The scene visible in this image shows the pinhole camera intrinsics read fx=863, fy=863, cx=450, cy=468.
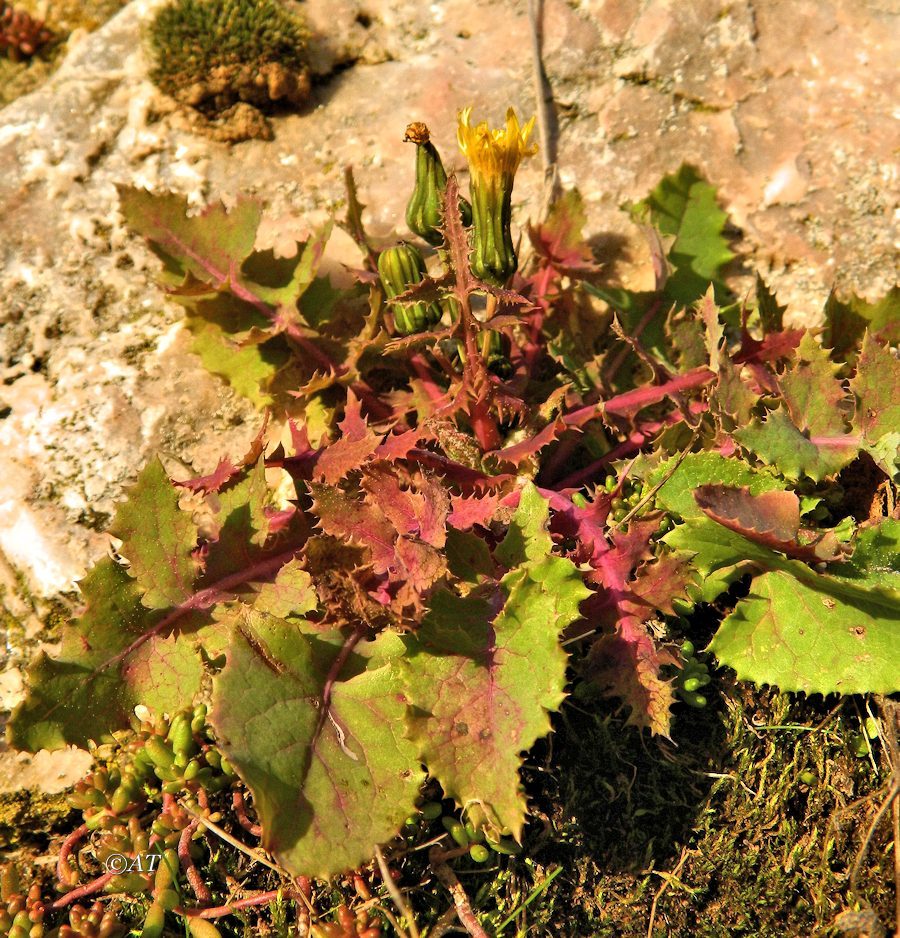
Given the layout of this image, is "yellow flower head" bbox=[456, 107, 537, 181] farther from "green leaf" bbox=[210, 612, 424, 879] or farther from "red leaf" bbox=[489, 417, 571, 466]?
"green leaf" bbox=[210, 612, 424, 879]

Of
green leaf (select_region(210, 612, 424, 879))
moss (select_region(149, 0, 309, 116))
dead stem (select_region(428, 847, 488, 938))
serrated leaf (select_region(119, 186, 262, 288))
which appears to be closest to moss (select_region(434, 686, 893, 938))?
dead stem (select_region(428, 847, 488, 938))

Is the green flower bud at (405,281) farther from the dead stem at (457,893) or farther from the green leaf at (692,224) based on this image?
the dead stem at (457,893)

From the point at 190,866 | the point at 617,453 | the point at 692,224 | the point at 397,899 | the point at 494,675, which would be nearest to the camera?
the point at 397,899

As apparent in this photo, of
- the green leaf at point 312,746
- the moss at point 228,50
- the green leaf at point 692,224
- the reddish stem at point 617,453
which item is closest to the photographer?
the green leaf at point 312,746

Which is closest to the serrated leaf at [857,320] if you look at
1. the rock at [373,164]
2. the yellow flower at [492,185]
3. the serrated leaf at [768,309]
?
the serrated leaf at [768,309]

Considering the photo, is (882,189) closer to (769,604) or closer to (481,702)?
(769,604)

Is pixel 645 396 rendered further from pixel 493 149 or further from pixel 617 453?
pixel 493 149

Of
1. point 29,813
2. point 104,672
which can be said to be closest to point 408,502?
point 104,672
